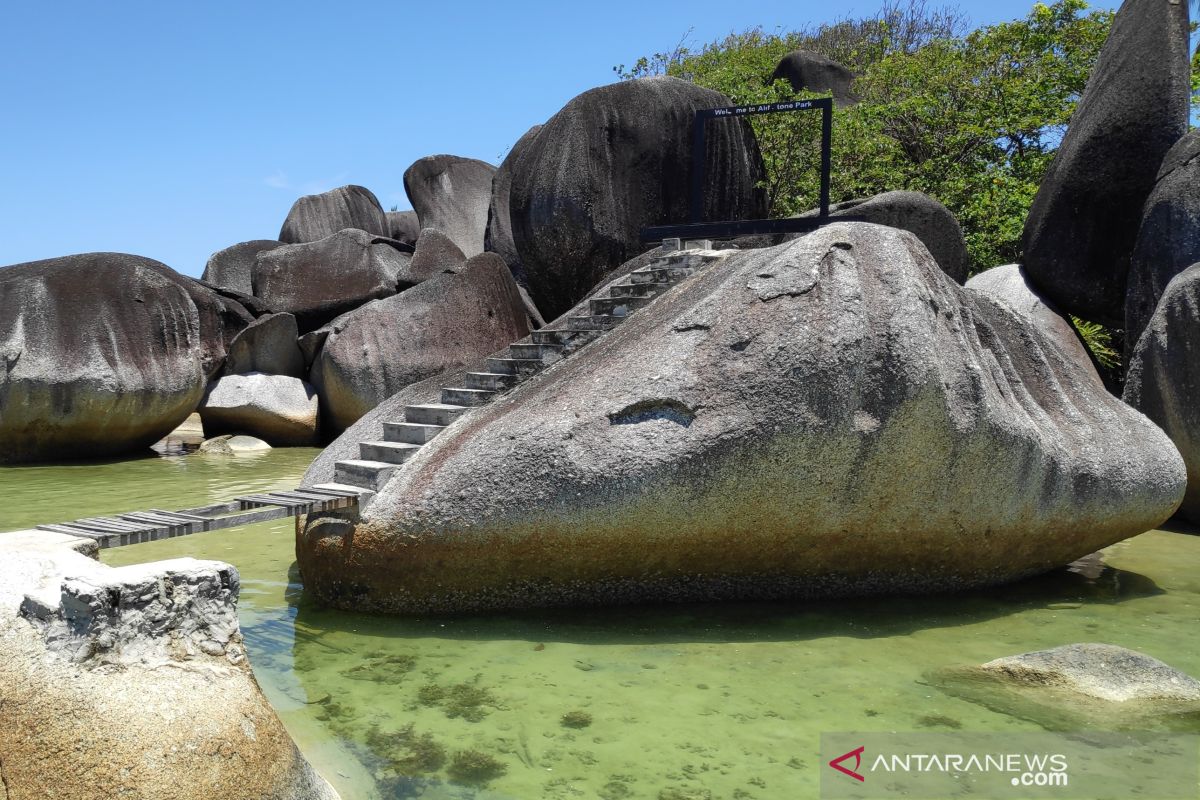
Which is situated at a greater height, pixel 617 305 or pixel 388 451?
pixel 617 305

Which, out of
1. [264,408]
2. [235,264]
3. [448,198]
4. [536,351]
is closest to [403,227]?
[448,198]

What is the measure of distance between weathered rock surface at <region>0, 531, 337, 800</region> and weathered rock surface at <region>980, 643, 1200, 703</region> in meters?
2.98

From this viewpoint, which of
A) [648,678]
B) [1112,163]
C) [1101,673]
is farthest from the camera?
[1112,163]

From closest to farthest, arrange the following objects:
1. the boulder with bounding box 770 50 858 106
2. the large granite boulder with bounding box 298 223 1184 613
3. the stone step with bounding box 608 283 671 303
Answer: the large granite boulder with bounding box 298 223 1184 613 < the stone step with bounding box 608 283 671 303 < the boulder with bounding box 770 50 858 106

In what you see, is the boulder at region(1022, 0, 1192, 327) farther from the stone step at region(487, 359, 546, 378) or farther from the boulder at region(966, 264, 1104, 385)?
the stone step at region(487, 359, 546, 378)

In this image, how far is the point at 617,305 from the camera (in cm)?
703

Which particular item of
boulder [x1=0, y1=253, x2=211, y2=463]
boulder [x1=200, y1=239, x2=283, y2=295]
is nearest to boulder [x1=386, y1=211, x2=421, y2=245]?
boulder [x1=200, y1=239, x2=283, y2=295]

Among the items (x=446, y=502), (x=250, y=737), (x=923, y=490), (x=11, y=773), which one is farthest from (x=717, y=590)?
(x=11, y=773)

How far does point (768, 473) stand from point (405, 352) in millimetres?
7502

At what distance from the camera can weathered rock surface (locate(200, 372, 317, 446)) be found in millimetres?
12867

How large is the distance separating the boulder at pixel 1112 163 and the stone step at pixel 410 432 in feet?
24.6

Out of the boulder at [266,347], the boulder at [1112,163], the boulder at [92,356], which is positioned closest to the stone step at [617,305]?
the boulder at [1112,163]

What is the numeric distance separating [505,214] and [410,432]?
8706mm

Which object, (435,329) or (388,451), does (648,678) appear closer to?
(388,451)
